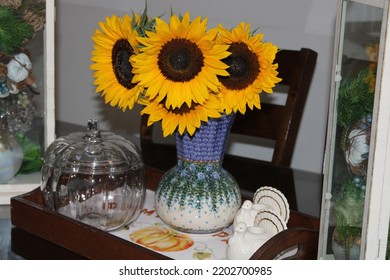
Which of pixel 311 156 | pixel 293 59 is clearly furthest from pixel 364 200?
pixel 311 156

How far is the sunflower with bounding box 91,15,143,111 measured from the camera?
3.93 ft

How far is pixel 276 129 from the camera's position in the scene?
1949 mm

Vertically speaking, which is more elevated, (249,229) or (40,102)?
(40,102)

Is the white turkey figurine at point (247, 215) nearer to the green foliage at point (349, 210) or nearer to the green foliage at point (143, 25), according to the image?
the green foliage at point (349, 210)

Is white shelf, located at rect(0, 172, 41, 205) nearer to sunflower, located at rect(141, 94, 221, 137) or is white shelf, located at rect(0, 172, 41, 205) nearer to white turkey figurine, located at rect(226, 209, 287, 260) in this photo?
sunflower, located at rect(141, 94, 221, 137)

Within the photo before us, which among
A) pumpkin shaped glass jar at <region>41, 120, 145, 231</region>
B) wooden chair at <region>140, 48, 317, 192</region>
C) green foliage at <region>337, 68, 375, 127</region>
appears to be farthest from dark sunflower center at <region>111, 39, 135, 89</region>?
wooden chair at <region>140, 48, 317, 192</region>

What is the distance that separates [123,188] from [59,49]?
66.7 inches

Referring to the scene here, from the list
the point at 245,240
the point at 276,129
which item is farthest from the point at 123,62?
the point at 276,129

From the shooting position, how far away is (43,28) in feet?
4.87

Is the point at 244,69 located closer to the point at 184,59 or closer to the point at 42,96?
the point at 184,59

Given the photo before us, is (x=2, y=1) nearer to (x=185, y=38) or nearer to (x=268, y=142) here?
(x=185, y=38)

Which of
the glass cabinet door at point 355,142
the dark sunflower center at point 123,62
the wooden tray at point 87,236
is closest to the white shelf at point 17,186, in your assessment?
the wooden tray at point 87,236

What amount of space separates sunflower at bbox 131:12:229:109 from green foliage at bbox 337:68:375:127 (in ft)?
0.61

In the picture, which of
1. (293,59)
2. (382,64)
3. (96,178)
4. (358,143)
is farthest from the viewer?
(293,59)
